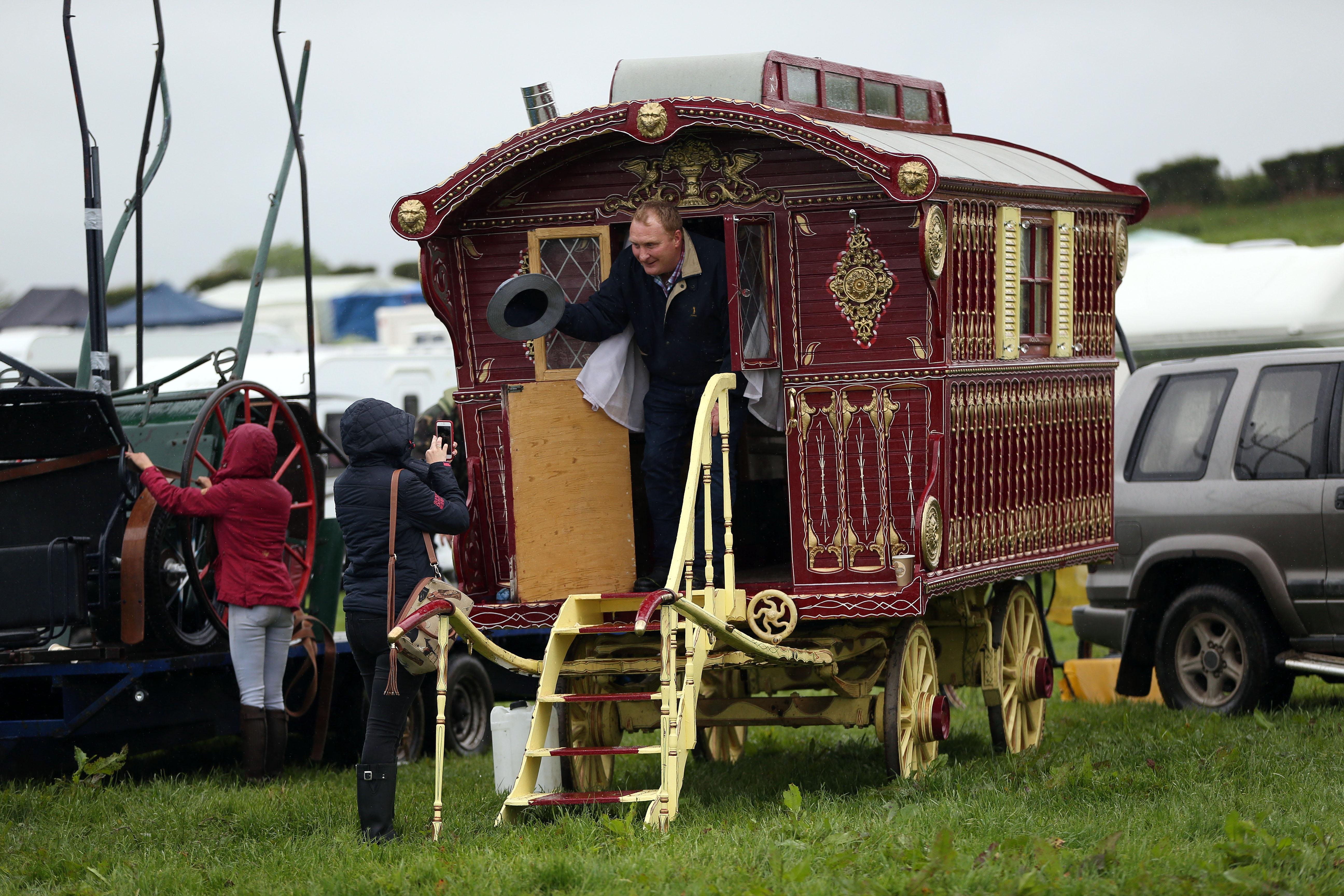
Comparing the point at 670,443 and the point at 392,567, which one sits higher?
the point at 670,443

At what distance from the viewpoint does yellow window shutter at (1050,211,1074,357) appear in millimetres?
10117

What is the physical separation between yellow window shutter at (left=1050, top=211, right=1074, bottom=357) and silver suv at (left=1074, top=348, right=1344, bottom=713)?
58.4 inches

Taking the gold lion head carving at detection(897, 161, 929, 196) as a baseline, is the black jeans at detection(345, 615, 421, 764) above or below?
below

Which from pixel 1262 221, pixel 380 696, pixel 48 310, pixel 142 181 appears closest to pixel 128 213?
pixel 142 181

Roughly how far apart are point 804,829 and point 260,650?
3.86 metres

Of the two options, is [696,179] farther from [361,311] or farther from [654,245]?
[361,311]

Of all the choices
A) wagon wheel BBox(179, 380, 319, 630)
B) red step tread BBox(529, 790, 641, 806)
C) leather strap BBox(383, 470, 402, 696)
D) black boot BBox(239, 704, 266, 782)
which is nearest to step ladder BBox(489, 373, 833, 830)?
red step tread BBox(529, 790, 641, 806)

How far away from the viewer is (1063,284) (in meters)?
10.2

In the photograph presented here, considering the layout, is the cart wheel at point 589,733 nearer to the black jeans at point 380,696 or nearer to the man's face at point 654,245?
A: the black jeans at point 380,696

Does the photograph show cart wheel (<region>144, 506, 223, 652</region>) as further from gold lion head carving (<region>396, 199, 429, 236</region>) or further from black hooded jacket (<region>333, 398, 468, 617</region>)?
gold lion head carving (<region>396, 199, 429, 236</region>)

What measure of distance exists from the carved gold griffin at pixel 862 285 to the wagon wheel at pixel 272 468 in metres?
3.49

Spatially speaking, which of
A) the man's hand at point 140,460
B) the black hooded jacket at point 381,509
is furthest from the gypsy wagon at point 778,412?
the man's hand at point 140,460

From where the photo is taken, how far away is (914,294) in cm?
841

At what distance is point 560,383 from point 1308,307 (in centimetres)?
1031
